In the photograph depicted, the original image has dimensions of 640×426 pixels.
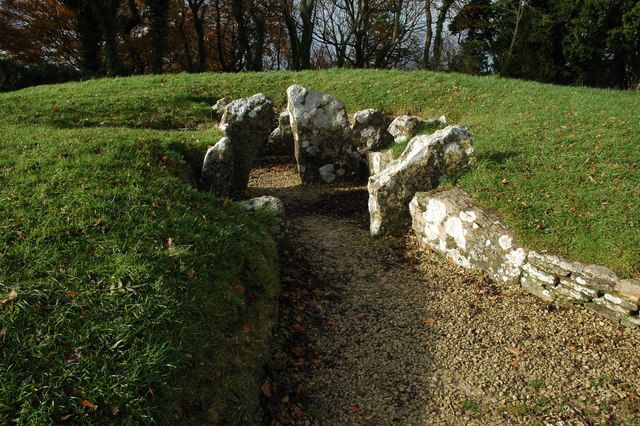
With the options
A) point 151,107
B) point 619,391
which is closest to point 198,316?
point 619,391

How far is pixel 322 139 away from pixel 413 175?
365 centimetres

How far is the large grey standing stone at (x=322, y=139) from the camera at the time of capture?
11.2m

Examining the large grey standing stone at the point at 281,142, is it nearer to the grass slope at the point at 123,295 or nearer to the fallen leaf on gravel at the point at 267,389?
the grass slope at the point at 123,295

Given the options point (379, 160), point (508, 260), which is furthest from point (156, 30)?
point (508, 260)

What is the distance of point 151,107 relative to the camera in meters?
14.0

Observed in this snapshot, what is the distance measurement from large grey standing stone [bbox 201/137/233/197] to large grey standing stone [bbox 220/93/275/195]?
1404 mm

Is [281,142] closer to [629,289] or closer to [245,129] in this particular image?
[245,129]

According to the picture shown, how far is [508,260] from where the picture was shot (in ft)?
22.3

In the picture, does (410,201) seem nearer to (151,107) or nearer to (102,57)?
(151,107)

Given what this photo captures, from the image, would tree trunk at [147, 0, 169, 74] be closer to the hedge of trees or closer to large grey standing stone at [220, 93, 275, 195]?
the hedge of trees

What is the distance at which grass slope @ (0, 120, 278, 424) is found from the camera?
3.69m

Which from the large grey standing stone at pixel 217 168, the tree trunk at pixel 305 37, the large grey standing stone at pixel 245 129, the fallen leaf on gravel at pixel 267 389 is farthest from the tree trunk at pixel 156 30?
the fallen leaf on gravel at pixel 267 389

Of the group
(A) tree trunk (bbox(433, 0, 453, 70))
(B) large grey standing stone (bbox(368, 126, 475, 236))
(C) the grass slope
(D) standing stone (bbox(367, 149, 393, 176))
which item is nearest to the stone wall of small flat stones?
(B) large grey standing stone (bbox(368, 126, 475, 236))

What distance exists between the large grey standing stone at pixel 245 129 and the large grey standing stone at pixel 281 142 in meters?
2.49
